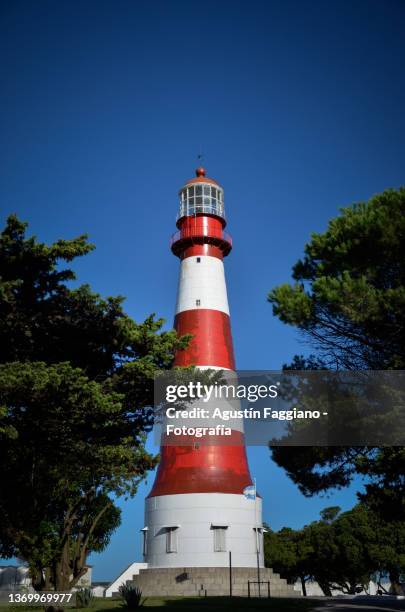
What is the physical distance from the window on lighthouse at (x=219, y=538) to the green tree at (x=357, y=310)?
12.6 meters

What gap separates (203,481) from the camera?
1055 inches

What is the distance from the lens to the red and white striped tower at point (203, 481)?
2627cm

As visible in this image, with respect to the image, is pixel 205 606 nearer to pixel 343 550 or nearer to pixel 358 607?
pixel 358 607

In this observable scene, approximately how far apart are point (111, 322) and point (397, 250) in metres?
7.21

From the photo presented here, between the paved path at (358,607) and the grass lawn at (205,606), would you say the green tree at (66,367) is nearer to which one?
the grass lawn at (205,606)

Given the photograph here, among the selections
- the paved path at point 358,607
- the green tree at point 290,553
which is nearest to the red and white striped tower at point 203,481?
the paved path at point 358,607

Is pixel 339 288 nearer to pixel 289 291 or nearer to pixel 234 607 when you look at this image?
pixel 289 291

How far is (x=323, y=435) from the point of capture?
45.3 feet

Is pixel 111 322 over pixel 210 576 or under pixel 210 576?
over

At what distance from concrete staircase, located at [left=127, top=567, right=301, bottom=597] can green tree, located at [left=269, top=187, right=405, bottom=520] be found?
1256cm

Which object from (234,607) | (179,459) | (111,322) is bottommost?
(234,607)

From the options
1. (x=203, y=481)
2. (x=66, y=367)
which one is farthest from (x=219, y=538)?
(x=66, y=367)

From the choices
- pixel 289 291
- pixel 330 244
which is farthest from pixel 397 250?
pixel 289 291

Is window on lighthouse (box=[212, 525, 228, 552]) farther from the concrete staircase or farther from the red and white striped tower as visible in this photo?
the concrete staircase
